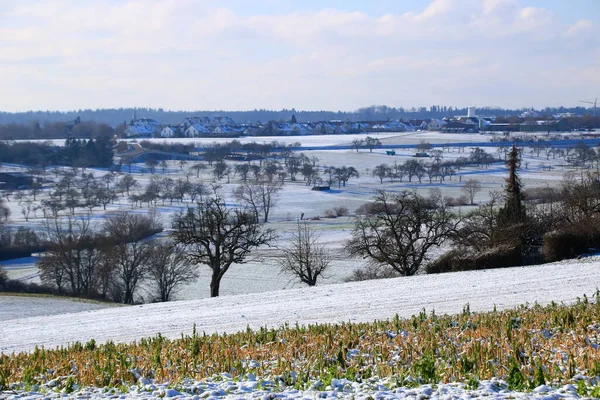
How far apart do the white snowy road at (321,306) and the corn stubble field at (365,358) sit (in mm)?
4521

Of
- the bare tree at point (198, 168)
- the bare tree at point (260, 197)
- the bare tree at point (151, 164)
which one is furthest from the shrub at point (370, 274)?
the bare tree at point (151, 164)

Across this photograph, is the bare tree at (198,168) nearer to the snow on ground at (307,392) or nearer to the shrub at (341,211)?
the shrub at (341,211)

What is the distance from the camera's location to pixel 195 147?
150750 mm

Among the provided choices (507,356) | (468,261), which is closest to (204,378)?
(507,356)

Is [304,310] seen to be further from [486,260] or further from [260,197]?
[260,197]

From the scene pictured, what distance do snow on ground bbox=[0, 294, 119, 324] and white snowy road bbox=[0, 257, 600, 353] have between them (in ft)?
6.96

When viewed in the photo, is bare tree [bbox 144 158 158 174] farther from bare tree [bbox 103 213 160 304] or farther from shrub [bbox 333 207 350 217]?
bare tree [bbox 103 213 160 304]

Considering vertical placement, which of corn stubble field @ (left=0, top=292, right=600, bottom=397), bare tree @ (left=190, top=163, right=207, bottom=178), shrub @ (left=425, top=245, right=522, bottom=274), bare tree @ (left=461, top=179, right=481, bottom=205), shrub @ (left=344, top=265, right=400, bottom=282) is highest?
corn stubble field @ (left=0, top=292, right=600, bottom=397)

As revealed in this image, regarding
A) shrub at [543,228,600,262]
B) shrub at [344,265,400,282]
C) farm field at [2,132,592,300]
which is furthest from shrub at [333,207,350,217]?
shrub at [543,228,600,262]

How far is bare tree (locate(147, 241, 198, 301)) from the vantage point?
4388 centimetres

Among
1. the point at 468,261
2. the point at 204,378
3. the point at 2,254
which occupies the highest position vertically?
the point at 204,378

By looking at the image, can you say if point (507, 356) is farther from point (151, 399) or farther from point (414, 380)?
point (151, 399)

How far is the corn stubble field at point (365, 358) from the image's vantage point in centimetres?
945

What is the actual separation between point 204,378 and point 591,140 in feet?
475
